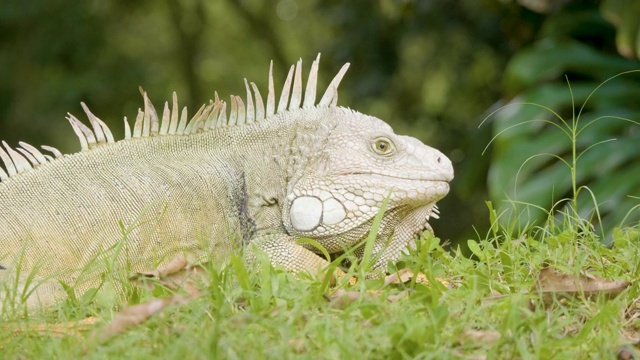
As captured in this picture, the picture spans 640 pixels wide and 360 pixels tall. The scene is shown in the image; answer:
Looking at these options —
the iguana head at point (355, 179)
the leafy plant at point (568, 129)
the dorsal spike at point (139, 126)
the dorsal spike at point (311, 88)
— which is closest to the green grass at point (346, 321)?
the iguana head at point (355, 179)

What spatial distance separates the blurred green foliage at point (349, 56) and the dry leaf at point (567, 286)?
3065mm

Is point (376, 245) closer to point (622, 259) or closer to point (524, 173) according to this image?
point (622, 259)

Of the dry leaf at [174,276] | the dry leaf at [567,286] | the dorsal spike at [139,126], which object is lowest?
the dry leaf at [567,286]

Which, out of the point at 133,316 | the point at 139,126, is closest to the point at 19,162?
the point at 139,126

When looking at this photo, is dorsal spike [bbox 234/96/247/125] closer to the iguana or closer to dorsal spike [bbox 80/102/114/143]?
the iguana

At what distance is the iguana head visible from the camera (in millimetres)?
4082

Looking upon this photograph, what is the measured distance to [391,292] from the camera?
3.29m

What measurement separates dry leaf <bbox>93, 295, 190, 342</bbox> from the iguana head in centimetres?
125

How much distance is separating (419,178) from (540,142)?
2.78 m

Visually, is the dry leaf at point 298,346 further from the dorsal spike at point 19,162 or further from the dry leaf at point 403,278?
the dorsal spike at point 19,162

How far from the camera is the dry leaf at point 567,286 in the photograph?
10.4 ft

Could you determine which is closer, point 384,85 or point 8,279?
point 8,279

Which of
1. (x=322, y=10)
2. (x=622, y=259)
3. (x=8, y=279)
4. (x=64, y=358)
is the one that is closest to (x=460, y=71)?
(x=322, y=10)

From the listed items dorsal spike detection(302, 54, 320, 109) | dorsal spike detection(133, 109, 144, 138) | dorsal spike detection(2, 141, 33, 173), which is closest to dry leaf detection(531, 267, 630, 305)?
dorsal spike detection(302, 54, 320, 109)
